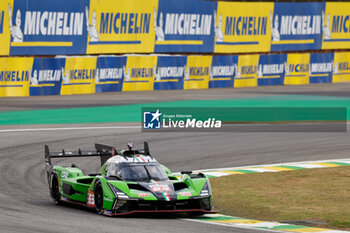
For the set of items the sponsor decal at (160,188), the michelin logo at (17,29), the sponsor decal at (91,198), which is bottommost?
the sponsor decal at (91,198)

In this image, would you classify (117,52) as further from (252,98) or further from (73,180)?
(73,180)

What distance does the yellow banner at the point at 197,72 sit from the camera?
44625 millimetres

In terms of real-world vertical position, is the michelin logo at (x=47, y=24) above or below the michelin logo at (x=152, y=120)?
above

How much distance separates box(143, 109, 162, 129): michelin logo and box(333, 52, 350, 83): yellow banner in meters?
23.2

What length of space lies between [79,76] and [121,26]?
4554 mm

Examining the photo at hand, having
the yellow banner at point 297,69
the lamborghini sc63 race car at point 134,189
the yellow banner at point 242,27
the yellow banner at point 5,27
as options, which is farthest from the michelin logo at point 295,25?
the lamborghini sc63 race car at point 134,189

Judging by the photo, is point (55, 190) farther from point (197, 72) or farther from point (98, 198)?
point (197, 72)

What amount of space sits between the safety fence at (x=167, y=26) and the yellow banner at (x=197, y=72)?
1.78 m

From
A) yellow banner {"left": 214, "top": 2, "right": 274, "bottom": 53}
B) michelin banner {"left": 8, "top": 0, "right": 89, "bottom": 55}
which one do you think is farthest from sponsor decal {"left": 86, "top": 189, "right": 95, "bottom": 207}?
yellow banner {"left": 214, "top": 2, "right": 274, "bottom": 53}

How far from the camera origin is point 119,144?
23234mm

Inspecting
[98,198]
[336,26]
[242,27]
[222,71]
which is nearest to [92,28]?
[222,71]

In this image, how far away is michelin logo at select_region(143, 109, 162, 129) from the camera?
91.8 feet

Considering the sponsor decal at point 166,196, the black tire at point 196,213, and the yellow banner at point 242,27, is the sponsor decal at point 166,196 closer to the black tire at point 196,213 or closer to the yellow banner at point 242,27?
the black tire at point 196,213

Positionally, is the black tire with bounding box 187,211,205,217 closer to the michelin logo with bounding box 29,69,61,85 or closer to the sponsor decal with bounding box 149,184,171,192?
the sponsor decal with bounding box 149,184,171,192
